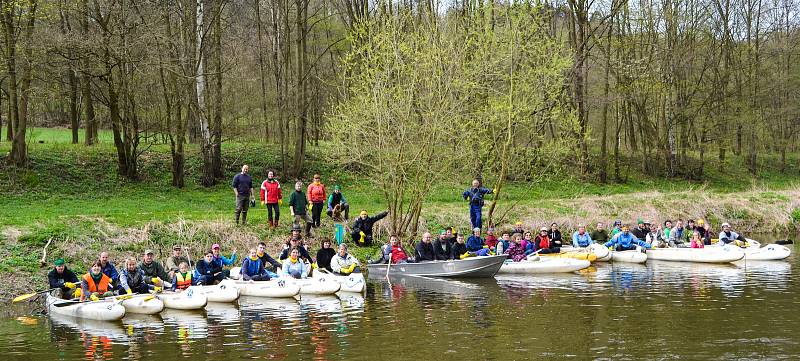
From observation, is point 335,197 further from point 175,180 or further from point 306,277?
point 175,180

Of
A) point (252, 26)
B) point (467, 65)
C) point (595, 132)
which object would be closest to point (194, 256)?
point (467, 65)

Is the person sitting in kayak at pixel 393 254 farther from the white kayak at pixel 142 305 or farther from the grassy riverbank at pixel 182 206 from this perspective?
the white kayak at pixel 142 305

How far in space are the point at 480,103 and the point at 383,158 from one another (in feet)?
14.1

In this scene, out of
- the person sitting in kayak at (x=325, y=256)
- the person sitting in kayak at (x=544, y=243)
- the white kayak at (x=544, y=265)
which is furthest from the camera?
the person sitting in kayak at (x=544, y=243)

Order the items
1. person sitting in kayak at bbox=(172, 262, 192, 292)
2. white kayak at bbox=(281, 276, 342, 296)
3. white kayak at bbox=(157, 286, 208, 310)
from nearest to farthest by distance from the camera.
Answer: white kayak at bbox=(157, 286, 208, 310) < person sitting in kayak at bbox=(172, 262, 192, 292) < white kayak at bbox=(281, 276, 342, 296)

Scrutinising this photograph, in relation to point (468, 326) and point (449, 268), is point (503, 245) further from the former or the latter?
point (468, 326)

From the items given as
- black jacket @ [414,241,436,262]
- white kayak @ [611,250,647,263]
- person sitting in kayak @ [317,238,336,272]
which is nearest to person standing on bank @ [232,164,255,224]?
person sitting in kayak @ [317,238,336,272]

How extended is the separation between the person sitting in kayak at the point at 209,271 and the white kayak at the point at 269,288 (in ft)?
1.67

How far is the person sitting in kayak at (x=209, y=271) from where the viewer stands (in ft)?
62.7

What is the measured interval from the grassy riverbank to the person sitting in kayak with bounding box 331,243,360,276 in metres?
3.16

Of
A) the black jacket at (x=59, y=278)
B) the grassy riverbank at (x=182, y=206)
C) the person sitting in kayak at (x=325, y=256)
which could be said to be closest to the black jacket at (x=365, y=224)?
the grassy riverbank at (x=182, y=206)

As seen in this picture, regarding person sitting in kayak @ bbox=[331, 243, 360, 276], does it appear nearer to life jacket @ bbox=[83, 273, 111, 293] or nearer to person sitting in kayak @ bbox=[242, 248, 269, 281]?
person sitting in kayak @ bbox=[242, 248, 269, 281]

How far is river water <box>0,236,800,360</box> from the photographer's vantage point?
506 inches

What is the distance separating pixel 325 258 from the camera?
2127cm
